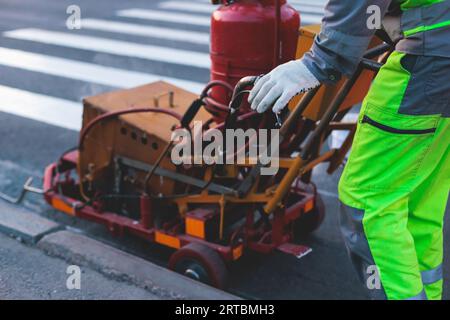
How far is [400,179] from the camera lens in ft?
8.07

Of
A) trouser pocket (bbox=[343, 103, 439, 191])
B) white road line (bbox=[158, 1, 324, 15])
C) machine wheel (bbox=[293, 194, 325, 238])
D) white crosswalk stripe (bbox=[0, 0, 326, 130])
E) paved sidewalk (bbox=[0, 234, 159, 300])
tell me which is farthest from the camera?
white road line (bbox=[158, 1, 324, 15])

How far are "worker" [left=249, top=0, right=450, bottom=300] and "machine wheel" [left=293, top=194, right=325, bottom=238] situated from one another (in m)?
1.57

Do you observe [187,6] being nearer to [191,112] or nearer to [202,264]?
[191,112]

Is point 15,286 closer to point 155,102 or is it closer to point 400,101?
point 155,102

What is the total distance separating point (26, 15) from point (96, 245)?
32.2 ft

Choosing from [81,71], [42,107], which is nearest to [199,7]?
[81,71]

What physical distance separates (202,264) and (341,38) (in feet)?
5.72

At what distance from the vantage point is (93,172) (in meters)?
4.10

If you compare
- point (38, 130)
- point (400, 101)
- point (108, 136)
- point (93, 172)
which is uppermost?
point (400, 101)

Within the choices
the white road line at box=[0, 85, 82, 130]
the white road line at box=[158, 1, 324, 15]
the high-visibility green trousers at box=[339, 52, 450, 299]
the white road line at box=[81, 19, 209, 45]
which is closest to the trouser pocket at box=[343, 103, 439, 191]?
the high-visibility green trousers at box=[339, 52, 450, 299]

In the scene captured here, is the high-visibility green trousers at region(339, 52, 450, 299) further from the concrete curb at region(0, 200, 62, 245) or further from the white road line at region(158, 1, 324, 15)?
the white road line at region(158, 1, 324, 15)

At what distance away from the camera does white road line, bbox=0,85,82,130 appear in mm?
6723
